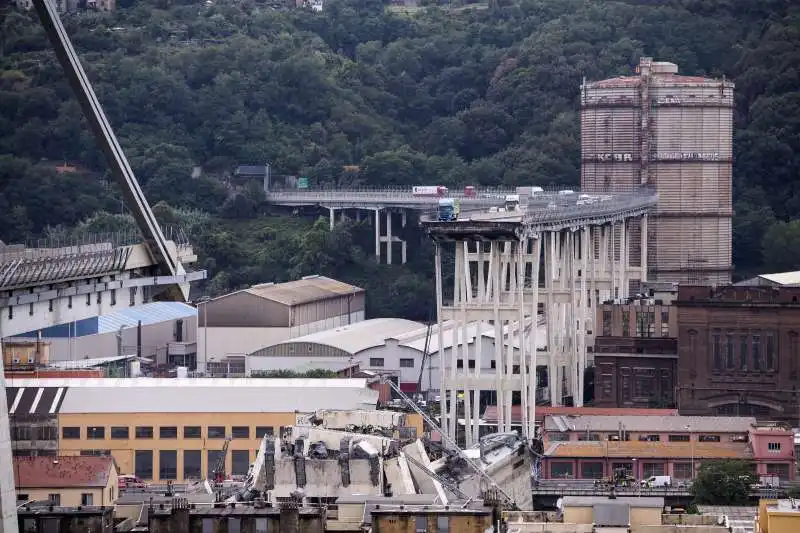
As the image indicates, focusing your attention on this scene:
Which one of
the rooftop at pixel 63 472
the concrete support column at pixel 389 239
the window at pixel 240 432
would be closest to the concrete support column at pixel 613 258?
the concrete support column at pixel 389 239

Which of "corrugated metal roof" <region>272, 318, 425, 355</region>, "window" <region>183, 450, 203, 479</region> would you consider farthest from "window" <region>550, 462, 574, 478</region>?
"corrugated metal roof" <region>272, 318, 425, 355</region>

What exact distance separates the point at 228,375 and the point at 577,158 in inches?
1649

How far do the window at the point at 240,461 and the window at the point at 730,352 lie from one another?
18.8 metres

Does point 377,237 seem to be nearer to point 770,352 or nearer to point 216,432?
point 770,352

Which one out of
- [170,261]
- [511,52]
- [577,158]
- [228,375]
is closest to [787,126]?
[577,158]

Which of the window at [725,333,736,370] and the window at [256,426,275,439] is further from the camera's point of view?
the window at [725,333,736,370]

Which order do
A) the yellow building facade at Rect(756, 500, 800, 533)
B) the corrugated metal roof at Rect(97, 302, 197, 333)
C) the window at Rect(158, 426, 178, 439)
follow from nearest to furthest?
1. the yellow building facade at Rect(756, 500, 800, 533)
2. the window at Rect(158, 426, 178, 439)
3. the corrugated metal roof at Rect(97, 302, 197, 333)

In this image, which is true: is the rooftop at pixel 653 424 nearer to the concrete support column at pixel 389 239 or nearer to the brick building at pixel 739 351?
the brick building at pixel 739 351

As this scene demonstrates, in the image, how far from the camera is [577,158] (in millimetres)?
124500

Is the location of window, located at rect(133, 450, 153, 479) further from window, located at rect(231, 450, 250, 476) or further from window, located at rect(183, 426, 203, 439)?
window, located at rect(231, 450, 250, 476)

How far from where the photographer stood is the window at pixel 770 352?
79.9m

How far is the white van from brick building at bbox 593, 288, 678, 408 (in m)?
16.4

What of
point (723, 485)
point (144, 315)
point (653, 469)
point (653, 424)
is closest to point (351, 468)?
point (723, 485)

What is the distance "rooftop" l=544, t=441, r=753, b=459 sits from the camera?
6838 cm
